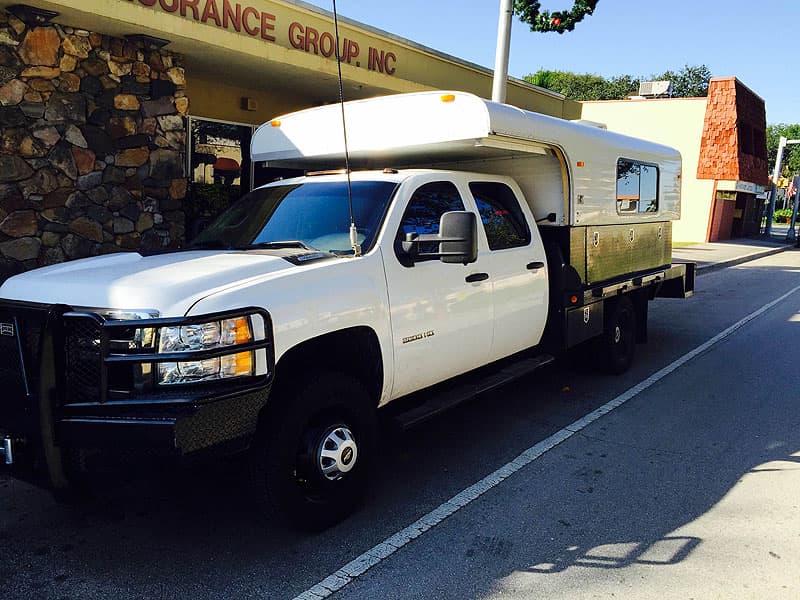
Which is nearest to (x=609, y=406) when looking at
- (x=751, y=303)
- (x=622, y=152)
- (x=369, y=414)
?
(x=622, y=152)

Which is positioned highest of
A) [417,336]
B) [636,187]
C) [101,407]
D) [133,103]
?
[133,103]

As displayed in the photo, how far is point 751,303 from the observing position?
523 inches

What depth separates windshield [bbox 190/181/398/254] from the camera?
4.54 metres

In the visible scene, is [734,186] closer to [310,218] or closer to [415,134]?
[415,134]

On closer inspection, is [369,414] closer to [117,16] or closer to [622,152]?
[622,152]

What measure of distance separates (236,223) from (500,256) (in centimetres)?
196

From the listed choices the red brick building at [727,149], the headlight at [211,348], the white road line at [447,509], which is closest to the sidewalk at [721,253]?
the red brick building at [727,149]

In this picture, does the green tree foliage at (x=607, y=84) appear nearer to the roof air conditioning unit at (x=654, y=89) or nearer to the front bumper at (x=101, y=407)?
the roof air conditioning unit at (x=654, y=89)

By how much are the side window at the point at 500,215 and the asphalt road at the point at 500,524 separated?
5.03 feet

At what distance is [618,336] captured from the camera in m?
7.59

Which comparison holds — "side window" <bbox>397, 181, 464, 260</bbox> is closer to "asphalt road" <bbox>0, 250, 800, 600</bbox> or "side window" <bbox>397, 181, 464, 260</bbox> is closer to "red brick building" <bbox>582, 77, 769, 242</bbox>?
"asphalt road" <bbox>0, 250, 800, 600</bbox>

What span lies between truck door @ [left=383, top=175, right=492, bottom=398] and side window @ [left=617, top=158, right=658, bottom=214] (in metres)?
2.83

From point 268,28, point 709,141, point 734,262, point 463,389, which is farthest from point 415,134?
point 709,141

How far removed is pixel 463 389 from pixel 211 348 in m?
2.24
